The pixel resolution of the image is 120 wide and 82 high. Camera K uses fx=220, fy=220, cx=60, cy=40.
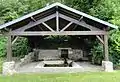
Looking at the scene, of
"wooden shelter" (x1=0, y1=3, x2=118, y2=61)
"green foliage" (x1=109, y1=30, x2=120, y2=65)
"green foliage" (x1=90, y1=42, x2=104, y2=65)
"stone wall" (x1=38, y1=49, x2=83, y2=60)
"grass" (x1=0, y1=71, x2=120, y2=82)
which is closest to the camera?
"grass" (x1=0, y1=71, x2=120, y2=82)

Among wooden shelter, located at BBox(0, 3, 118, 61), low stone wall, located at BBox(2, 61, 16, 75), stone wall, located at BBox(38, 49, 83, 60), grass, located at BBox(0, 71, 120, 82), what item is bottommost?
grass, located at BBox(0, 71, 120, 82)

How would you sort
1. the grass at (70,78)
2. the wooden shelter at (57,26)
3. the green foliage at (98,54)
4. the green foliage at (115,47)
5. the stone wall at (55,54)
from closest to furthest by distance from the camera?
the grass at (70,78) → the wooden shelter at (57,26) → the green foliage at (115,47) → the green foliage at (98,54) → the stone wall at (55,54)

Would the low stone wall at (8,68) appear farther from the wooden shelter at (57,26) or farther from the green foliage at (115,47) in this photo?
the green foliage at (115,47)

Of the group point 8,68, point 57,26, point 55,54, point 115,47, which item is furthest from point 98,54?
point 8,68

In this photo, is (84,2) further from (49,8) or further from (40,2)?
(49,8)

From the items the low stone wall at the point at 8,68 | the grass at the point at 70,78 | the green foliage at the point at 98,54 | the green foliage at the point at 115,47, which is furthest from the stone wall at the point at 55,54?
the grass at the point at 70,78

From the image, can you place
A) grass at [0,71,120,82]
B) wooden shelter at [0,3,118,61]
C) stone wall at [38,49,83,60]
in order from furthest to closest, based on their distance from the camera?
1. stone wall at [38,49,83,60]
2. wooden shelter at [0,3,118,61]
3. grass at [0,71,120,82]

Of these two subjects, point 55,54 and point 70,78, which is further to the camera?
point 55,54

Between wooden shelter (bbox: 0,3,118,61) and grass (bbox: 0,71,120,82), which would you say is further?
wooden shelter (bbox: 0,3,118,61)

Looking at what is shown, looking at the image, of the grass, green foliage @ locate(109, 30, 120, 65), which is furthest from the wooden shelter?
green foliage @ locate(109, 30, 120, 65)

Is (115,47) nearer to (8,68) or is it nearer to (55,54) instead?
(55,54)

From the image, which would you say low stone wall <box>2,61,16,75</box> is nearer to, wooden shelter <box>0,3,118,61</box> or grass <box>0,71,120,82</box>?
wooden shelter <box>0,3,118,61</box>

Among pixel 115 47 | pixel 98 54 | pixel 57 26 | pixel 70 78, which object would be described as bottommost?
pixel 70 78

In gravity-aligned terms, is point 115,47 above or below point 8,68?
above
